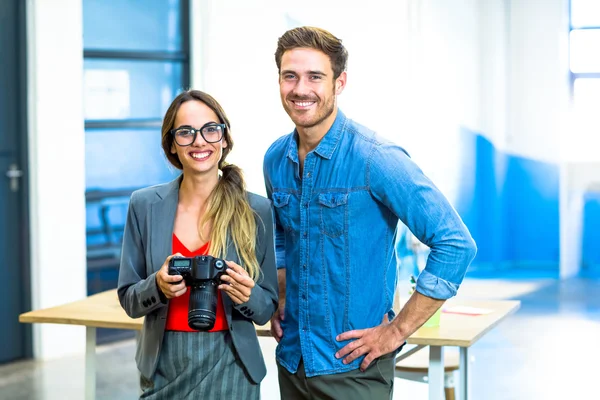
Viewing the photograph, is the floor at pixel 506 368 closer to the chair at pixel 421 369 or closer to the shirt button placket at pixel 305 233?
the chair at pixel 421 369

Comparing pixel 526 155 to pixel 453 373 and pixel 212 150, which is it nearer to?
pixel 453 373

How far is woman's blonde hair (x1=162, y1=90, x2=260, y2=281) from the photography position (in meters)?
2.14

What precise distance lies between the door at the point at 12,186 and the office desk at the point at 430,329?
1984mm

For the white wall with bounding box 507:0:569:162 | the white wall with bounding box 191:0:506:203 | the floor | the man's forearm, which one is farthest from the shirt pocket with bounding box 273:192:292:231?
the white wall with bounding box 507:0:569:162

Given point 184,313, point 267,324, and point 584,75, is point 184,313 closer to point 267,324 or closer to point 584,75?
point 267,324

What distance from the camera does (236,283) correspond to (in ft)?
6.68

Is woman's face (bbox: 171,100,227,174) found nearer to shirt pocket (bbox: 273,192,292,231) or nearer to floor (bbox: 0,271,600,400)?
shirt pocket (bbox: 273,192,292,231)

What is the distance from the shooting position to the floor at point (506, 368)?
4.73m

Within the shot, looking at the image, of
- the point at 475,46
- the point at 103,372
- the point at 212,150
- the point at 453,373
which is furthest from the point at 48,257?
the point at 475,46

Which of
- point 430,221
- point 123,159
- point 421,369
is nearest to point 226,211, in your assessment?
point 430,221

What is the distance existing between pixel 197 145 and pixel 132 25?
4232 millimetres

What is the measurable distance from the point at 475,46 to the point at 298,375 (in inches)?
303

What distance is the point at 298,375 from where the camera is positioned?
210 cm

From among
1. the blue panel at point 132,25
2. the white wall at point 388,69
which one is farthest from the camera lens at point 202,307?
the white wall at point 388,69
